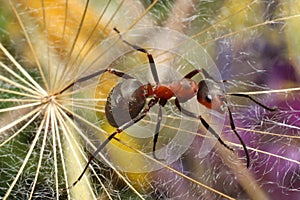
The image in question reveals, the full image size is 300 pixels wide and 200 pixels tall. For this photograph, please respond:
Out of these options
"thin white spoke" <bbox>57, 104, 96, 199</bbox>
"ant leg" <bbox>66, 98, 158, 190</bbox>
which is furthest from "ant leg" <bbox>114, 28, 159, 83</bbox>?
"thin white spoke" <bbox>57, 104, 96, 199</bbox>

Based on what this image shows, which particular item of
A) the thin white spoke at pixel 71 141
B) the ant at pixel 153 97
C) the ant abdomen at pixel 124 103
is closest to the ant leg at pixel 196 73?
the ant at pixel 153 97

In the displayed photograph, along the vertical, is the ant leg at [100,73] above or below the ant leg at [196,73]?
above

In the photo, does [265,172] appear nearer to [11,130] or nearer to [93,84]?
[93,84]

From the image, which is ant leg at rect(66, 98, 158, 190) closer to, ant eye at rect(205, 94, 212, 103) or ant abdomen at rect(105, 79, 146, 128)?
ant abdomen at rect(105, 79, 146, 128)

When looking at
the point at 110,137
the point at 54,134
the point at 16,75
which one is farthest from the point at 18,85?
the point at 110,137

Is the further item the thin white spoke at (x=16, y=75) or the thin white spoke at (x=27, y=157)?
the thin white spoke at (x=16, y=75)

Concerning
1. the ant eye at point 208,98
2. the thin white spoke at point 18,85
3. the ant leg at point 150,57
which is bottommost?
the ant eye at point 208,98

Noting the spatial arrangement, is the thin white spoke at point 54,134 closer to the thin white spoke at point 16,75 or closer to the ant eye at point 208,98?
the thin white spoke at point 16,75

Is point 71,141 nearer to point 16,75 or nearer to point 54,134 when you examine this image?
point 54,134
